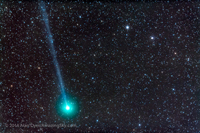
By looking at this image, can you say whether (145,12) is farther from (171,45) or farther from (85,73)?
(85,73)

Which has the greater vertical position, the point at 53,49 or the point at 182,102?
the point at 53,49

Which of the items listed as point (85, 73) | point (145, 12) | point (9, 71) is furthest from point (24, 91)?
point (145, 12)

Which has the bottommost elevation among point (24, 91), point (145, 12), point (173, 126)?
point (173, 126)

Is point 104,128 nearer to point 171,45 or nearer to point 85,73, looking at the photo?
point 85,73

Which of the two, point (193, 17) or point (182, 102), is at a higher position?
point (193, 17)

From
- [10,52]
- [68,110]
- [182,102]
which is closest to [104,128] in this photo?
[68,110]

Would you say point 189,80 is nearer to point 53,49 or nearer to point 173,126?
point 173,126

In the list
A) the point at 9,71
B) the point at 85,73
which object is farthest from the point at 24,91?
the point at 85,73
